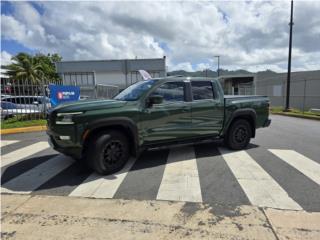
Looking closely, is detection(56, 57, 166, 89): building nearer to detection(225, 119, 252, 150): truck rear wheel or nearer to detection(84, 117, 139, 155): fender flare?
detection(225, 119, 252, 150): truck rear wheel

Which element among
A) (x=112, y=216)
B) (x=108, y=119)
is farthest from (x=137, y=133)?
(x=112, y=216)

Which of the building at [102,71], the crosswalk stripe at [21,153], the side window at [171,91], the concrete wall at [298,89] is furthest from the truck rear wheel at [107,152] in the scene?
the building at [102,71]

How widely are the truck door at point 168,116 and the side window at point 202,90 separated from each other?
0.92 feet

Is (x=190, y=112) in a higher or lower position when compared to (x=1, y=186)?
higher

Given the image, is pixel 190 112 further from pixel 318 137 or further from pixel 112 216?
pixel 318 137

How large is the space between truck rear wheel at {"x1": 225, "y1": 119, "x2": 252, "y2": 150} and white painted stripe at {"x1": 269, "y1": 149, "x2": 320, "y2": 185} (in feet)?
2.29

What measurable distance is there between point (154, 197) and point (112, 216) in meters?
0.76

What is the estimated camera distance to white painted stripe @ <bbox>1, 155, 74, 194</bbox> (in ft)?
13.6

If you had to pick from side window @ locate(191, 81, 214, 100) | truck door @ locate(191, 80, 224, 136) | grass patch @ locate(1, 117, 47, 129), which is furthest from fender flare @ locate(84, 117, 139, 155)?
grass patch @ locate(1, 117, 47, 129)

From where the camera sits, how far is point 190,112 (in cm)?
544

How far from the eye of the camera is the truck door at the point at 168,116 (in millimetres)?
4941

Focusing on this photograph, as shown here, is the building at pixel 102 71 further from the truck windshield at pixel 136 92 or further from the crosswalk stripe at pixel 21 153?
the truck windshield at pixel 136 92

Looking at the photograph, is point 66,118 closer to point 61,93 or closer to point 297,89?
point 61,93

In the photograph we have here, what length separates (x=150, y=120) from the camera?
16.2 ft
